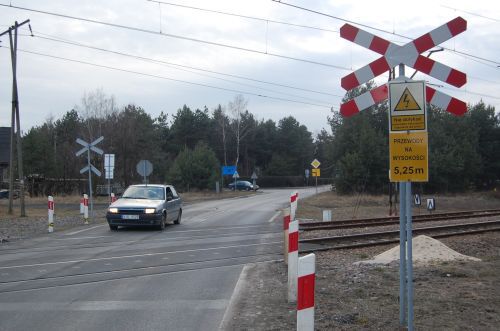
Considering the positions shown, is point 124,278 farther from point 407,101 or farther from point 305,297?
point 407,101

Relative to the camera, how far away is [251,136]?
10106cm

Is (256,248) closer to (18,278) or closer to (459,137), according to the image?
(18,278)

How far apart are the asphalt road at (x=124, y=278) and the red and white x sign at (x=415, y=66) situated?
121 inches

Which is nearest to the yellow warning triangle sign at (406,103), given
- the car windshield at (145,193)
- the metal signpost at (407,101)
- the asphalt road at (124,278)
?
the metal signpost at (407,101)

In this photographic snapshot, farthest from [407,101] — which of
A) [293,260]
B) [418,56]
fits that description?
[293,260]

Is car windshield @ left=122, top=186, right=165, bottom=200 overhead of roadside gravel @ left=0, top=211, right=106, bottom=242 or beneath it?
overhead

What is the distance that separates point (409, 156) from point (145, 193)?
15.2m

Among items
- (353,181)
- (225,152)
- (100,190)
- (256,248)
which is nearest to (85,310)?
(256,248)

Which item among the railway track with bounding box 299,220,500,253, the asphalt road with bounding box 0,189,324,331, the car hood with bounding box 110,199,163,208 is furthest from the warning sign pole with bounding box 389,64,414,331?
the car hood with bounding box 110,199,163,208

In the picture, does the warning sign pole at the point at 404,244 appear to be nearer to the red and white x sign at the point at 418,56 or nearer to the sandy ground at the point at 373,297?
the red and white x sign at the point at 418,56

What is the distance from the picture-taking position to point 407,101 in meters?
5.38

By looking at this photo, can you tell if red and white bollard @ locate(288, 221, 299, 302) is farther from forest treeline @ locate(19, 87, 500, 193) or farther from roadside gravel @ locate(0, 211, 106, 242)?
forest treeline @ locate(19, 87, 500, 193)

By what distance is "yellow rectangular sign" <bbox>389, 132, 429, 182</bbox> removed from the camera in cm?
527

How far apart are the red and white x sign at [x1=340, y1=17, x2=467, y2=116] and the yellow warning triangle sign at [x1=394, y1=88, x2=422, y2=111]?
1.22 ft
